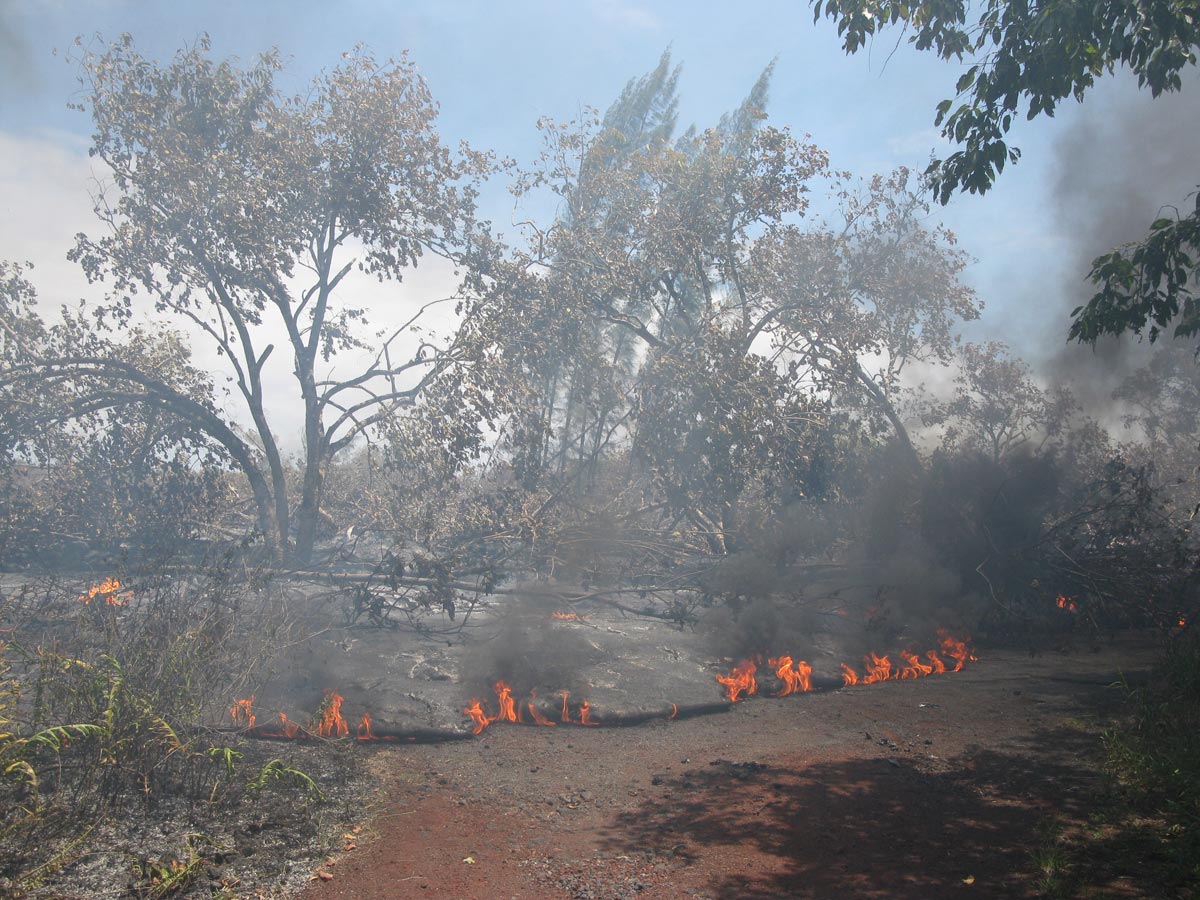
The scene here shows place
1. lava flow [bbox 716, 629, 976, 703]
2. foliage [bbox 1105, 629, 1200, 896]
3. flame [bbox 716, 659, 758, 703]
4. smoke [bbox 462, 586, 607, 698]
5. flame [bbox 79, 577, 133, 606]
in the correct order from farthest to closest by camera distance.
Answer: flame [bbox 79, 577, 133, 606] → lava flow [bbox 716, 629, 976, 703] → flame [bbox 716, 659, 758, 703] → smoke [bbox 462, 586, 607, 698] → foliage [bbox 1105, 629, 1200, 896]

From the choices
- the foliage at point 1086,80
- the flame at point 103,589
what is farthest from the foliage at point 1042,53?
the flame at point 103,589

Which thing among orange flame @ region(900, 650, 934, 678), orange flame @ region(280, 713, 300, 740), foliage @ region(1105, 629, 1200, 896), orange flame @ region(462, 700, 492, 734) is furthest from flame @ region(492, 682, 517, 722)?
foliage @ region(1105, 629, 1200, 896)

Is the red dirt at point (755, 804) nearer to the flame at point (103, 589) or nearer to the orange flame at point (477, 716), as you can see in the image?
the orange flame at point (477, 716)

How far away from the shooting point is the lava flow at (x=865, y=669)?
30.3ft

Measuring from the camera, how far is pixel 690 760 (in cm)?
698

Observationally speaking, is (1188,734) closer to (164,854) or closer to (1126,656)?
(1126,656)

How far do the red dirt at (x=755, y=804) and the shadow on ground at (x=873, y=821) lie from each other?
0.06ft

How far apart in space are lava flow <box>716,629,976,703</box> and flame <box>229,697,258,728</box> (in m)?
5.12

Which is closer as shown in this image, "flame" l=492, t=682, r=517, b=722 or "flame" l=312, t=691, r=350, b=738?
"flame" l=312, t=691, r=350, b=738

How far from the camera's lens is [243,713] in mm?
7207

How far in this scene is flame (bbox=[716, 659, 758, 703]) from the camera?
9.07 meters

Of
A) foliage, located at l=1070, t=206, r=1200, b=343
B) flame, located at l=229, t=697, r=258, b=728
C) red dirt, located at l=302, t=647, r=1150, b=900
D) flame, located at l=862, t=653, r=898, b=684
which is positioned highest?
foliage, located at l=1070, t=206, r=1200, b=343

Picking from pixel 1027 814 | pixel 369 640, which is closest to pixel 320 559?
pixel 369 640

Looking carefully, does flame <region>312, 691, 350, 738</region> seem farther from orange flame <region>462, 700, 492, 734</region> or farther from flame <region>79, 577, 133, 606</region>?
flame <region>79, 577, 133, 606</region>
